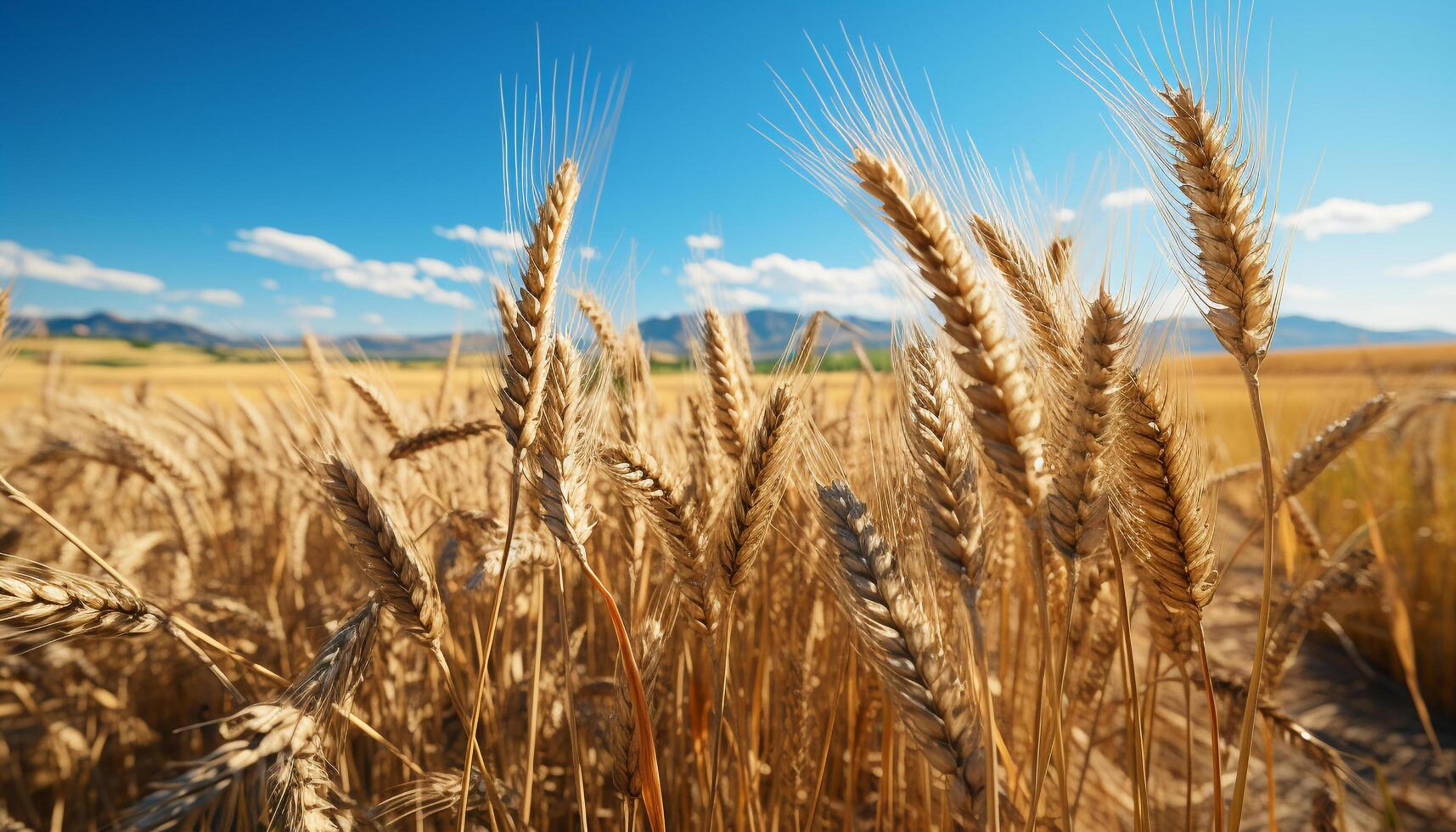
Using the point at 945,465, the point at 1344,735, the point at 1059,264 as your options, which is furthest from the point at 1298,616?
the point at 1344,735

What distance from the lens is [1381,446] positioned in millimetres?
5254

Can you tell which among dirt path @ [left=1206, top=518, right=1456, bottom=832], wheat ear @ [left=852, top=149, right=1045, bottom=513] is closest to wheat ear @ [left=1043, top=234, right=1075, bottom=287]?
wheat ear @ [left=852, top=149, right=1045, bottom=513]

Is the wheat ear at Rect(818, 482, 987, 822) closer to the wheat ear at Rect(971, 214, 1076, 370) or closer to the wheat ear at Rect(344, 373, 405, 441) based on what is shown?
the wheat ear at Rect(971, 214, 1076, 370)

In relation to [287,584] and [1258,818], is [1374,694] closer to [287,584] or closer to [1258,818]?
[1258,818]

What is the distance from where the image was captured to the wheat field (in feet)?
3.07

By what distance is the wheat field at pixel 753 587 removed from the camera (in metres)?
0.93

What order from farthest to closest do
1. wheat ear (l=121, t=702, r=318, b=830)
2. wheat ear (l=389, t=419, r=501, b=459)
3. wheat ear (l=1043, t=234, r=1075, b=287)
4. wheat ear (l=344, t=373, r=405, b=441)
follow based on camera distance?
wheat ear (l=344, t=373, r=405, b=441)
wheat ear (l=389, t=419, r=501, b=459)
wheat ear (l=1043, t=234, r=1075, b=287)
wheat ear (l=121, t=702, r=318, b=830)

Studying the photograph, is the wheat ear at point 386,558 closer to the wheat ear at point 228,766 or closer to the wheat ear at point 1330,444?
the wheat ear at point 228,766

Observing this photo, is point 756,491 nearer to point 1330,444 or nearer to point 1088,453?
point 1088,453

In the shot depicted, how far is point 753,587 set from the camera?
2.01m

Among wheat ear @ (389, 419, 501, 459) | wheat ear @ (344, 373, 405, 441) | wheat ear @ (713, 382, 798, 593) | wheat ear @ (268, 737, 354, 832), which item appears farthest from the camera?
wheat ear @ (344, 373, 405, 441)

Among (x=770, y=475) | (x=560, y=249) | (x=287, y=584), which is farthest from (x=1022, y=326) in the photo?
(x=287, y=584)

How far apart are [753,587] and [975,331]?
133 cm

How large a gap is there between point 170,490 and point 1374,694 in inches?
249
